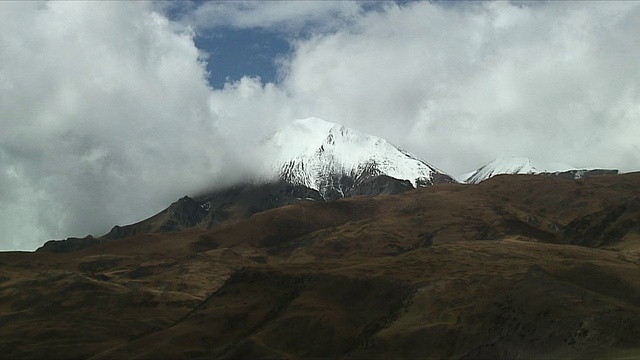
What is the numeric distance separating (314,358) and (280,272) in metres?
37.6

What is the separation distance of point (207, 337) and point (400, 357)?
43218 mm

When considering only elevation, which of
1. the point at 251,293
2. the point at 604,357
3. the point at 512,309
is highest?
the point at 251,293

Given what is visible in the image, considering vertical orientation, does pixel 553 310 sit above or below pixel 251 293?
below

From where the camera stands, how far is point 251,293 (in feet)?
604

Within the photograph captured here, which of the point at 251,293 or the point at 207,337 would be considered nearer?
the point at 207,337

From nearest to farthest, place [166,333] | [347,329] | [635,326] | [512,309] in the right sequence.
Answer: [635,326] → [512,309] → [347,329] → [166,333]

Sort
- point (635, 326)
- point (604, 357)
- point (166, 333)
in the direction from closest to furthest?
point (604, 357), point (635, 326), point (166, 333)

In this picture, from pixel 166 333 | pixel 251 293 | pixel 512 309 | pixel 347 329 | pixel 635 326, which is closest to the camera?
pixel 635 326

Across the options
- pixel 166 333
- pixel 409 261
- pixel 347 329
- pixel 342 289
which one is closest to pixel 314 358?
pixel 347 329

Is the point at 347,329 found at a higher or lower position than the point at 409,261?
lower

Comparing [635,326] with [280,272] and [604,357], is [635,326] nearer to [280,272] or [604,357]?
[604,357]

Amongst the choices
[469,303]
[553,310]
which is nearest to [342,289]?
[469,303]

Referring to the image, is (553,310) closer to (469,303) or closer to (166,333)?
(469,303)

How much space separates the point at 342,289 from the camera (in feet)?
567
